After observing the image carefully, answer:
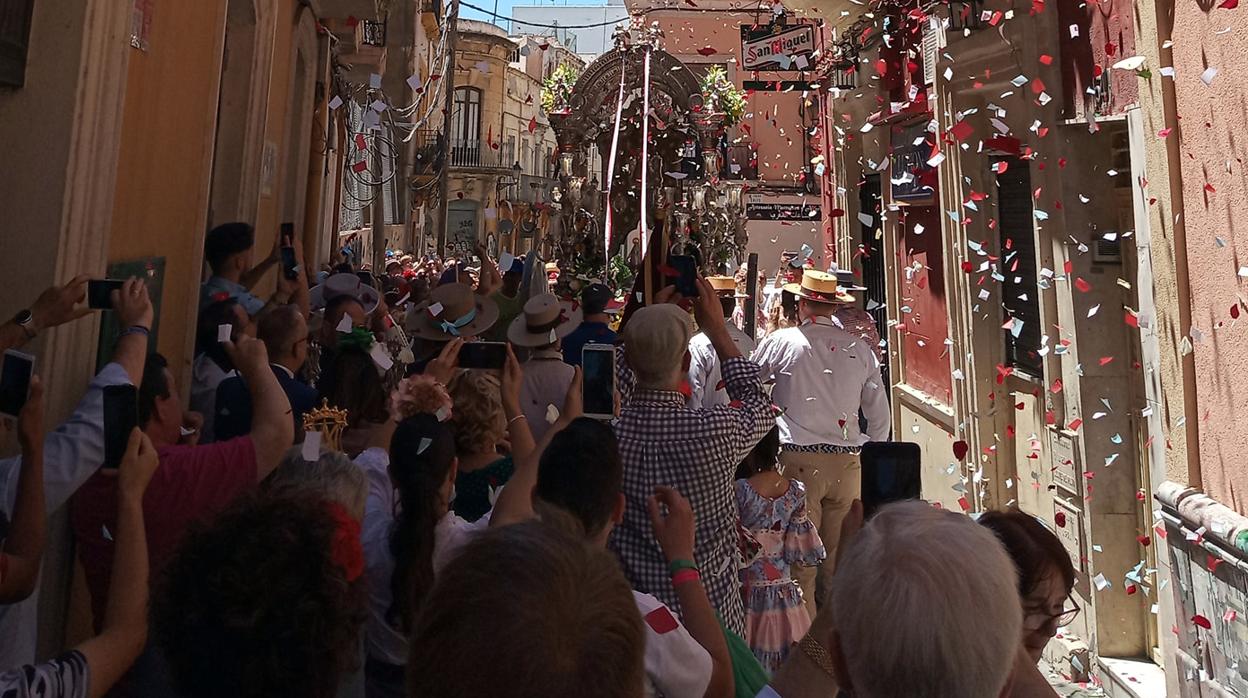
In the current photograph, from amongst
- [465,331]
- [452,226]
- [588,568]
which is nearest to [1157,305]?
[465,331]

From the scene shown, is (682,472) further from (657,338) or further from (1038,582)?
(1038,582)

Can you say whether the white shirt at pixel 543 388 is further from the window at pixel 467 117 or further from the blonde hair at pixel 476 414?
the window at pixel 467 117

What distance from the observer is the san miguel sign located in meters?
10.1

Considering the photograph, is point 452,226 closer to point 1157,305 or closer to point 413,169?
point 413,169

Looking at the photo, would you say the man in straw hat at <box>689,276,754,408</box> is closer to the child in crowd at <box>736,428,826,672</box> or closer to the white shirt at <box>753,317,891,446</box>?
the white shirt at <box>753,317,891,446</box>

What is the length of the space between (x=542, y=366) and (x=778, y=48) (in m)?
7.58

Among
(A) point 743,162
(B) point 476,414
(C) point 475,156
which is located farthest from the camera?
(C) point 475,156

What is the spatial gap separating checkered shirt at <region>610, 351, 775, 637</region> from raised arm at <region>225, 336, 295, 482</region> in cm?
101

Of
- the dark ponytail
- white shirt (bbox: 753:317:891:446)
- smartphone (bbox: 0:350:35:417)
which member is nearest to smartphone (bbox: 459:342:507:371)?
the dark ponytail

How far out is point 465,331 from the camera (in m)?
4.22

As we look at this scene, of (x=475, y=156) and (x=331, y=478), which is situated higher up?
(x=475, y=156)

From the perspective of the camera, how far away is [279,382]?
2766 millimetres

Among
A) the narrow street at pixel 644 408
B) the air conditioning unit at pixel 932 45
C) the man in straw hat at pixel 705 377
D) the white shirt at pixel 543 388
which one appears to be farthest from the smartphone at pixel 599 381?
the air conditioning unit at pixel 932 45

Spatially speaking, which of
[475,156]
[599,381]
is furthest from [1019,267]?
[475,156]
